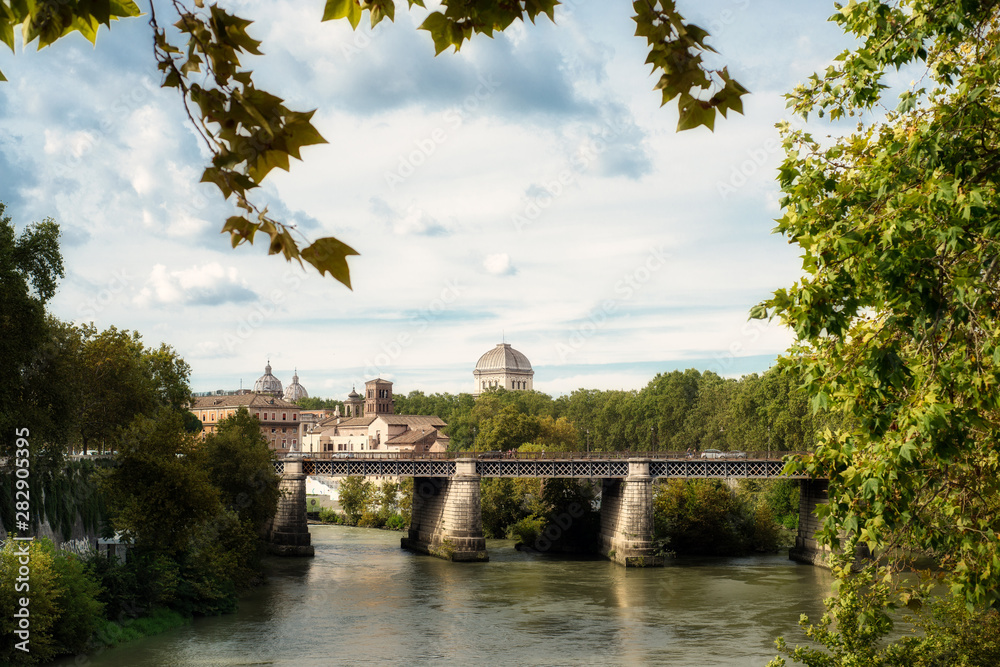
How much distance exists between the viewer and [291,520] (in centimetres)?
5316

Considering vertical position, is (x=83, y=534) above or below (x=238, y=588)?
above

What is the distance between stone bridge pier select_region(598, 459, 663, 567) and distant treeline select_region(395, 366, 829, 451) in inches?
678

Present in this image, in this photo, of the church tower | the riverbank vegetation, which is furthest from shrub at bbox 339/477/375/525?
the church tower

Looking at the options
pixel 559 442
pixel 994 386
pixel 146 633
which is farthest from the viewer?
pixel 559 442

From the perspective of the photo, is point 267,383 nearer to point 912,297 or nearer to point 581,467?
point 581,467

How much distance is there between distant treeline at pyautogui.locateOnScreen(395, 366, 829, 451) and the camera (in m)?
77.4

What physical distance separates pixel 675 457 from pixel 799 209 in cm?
4669

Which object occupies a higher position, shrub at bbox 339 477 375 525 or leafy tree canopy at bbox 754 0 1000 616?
leafy tree canopy at bbox 754 0 1000 616

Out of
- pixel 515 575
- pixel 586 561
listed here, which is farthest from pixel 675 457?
pixel 515 575

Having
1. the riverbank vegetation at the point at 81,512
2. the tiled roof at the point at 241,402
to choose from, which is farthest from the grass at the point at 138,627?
the tiled roof at the point at 241,402

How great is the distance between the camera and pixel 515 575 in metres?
44.9

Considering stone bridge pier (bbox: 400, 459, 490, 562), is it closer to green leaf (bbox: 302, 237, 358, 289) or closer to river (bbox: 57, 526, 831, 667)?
river (bbox: 57, 526, 831, 667)

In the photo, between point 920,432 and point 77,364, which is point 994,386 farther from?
point 77,364

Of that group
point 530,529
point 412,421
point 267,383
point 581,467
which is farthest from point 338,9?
point 267,383
